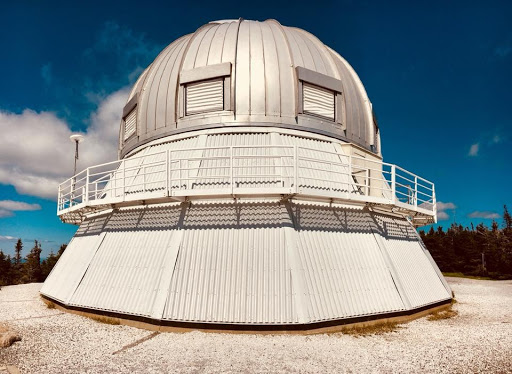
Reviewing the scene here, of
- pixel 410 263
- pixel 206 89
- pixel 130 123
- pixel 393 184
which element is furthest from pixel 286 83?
pixel 410 263

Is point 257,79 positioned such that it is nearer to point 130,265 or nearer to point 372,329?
point 130,265

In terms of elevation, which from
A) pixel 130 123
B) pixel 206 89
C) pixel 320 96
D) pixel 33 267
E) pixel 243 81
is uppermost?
pixel 243 81

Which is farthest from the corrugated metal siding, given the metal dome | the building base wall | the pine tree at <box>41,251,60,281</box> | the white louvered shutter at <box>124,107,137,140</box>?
the pine tree at <box>41,251,60,281</box>

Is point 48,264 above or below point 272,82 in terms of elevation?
below

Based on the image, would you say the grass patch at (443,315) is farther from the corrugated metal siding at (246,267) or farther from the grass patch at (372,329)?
the grass patch at (372,329)

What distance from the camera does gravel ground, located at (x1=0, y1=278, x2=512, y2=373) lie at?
704 cm

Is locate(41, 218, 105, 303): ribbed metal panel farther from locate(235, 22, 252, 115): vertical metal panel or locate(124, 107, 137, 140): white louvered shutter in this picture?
locate(235, 22, 252, 115): vertical metal panel

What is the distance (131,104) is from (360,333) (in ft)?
43.9

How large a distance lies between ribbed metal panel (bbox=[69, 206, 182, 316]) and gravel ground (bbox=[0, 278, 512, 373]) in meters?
0.71

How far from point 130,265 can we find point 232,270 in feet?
11.6

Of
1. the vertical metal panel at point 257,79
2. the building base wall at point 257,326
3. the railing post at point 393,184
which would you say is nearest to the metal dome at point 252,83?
the vertical metal panel at point 257,79

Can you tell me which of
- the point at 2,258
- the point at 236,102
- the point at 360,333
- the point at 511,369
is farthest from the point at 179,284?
the point at 2,258

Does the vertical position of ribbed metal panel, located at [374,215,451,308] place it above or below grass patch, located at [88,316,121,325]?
above

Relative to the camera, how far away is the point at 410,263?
12.8 m
